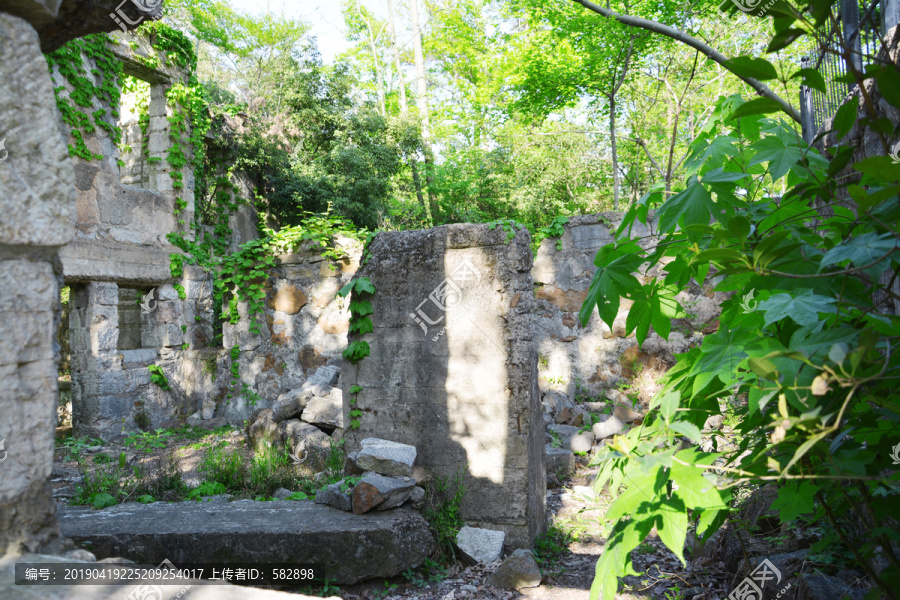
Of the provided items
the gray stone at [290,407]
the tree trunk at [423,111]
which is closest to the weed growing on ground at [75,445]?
the gray stone at [290,407]

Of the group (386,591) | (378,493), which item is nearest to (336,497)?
(378,493)

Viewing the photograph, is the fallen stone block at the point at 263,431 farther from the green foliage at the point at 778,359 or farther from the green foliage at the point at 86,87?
the green foliage at the point at 778,359

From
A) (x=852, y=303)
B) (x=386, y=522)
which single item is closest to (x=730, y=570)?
(x=386, y=522)

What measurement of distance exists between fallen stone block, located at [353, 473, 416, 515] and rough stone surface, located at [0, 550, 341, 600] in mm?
2161

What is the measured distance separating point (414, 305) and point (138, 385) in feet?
16.8

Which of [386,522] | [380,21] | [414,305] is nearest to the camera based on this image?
[386,522]

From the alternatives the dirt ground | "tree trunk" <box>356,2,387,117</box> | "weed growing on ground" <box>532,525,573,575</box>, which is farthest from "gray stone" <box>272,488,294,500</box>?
"tree trunk" <box>356,2,387,117</box>

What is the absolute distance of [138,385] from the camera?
289 inches

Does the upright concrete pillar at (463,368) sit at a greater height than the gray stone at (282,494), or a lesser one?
greater

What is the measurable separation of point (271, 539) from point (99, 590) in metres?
2.11

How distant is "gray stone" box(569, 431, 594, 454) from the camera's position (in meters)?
5.83

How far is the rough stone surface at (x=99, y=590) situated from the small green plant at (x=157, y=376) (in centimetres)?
700

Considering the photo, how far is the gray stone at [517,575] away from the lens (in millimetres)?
3297

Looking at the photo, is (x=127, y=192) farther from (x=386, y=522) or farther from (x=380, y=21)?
(x=380, y=21)
